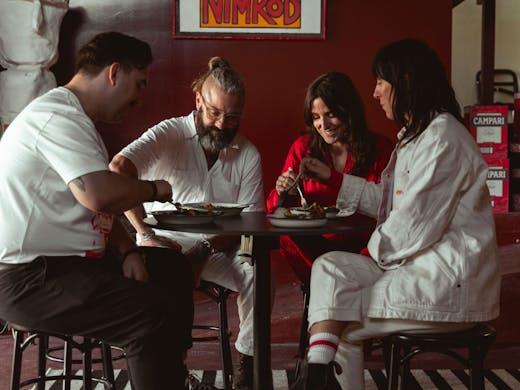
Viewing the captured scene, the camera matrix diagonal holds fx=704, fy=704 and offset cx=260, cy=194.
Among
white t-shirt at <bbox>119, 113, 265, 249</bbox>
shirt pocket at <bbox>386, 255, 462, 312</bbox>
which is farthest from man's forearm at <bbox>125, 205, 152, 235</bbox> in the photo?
shirt pocket at <bbox>386, 255, 462, 312</bbox>

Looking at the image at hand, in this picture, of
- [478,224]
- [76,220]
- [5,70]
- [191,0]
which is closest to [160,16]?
[191,0]

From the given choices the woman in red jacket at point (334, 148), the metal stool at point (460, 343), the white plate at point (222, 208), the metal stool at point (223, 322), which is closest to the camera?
the metal stool at point (460, 343)

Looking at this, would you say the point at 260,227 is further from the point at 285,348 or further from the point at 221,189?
the point at 285,348

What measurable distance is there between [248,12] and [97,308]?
262cm

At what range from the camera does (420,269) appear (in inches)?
84.5

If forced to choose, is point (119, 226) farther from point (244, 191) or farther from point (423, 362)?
point (423, 362)

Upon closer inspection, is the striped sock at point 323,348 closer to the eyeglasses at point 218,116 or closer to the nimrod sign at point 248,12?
the eyeglasses at point 218,116

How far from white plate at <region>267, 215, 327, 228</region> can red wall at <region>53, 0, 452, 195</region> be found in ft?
6.59

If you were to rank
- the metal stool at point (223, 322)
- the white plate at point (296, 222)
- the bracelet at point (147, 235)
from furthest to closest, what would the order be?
1. the metal stool at point (223, 322)
2. the bracelet at point (147, 235)
3. the white plate at point (296, 222)

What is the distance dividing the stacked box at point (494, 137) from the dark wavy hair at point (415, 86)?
2.10 metres

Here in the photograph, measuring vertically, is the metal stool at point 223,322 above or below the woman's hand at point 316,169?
below

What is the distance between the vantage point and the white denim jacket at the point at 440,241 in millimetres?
2111

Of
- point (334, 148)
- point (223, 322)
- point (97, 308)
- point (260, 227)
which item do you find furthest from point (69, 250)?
point (334, 148)

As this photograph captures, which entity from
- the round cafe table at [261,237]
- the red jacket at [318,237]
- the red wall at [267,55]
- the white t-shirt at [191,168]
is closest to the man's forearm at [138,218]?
the white t-shirt at [191,168]
